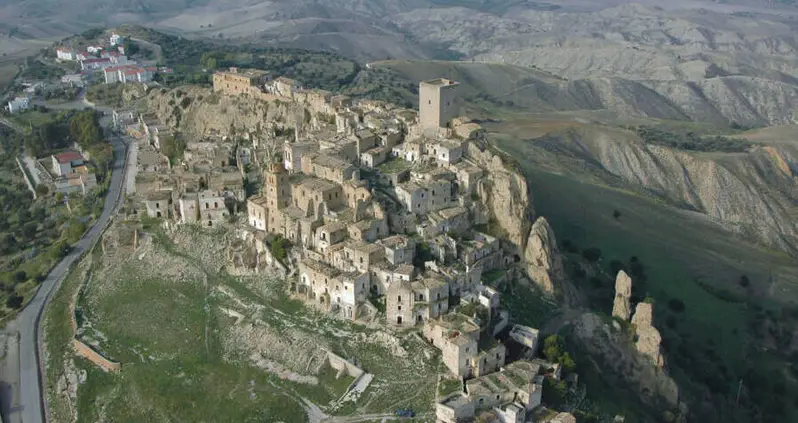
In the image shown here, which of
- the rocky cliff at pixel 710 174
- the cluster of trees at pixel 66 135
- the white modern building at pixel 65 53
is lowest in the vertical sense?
the rocky cliff at pixel 710 174

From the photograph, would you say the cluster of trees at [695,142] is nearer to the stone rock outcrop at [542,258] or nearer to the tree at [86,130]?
the stone rock outcrop at [542,258]

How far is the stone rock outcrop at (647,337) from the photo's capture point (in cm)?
5309

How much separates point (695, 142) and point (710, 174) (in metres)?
17.0

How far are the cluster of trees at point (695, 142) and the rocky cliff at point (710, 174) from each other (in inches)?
121

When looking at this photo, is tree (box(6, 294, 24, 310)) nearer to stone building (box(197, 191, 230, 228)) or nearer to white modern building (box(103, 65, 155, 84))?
stone building (box(197, 191, 230, 228))

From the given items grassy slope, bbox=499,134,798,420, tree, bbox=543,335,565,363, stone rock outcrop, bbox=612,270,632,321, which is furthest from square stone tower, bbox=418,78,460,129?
tree, bbox=543,335,565,363

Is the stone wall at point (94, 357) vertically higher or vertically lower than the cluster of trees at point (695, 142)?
higher

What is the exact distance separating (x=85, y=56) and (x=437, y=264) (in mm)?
103549

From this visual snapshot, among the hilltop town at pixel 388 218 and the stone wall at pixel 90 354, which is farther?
the stone wall at pixel 90 354

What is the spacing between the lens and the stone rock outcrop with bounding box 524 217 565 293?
54812 mm

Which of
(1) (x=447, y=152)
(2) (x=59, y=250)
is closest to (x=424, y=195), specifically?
(1) (x=447, y=152)

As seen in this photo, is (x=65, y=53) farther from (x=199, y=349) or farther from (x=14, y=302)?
(x=199, y=349)

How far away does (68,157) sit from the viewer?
86188 mm

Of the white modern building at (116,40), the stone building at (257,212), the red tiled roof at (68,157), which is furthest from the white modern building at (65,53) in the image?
the stone building at (257,212)
